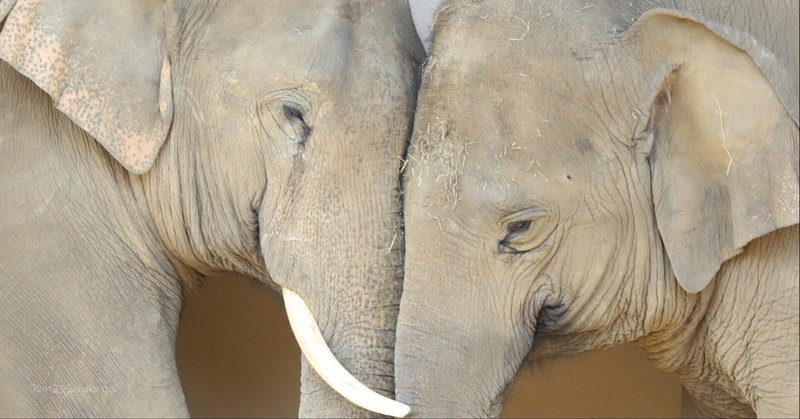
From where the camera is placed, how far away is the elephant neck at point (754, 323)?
4.15 meters

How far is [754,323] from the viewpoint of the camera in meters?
4.24

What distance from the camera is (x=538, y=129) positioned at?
418cm

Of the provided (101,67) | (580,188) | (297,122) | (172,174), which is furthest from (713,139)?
(101,67)

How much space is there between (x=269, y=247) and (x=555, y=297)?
29.1 inches

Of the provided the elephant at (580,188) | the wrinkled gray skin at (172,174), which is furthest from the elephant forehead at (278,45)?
the elephant at (580,188)

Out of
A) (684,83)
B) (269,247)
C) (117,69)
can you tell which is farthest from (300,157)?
(684,83)

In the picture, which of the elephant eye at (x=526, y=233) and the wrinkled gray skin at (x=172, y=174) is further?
the wrinkled gray skin at (x=172, y=174)

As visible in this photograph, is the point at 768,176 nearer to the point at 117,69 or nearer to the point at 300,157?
the point at 300,157

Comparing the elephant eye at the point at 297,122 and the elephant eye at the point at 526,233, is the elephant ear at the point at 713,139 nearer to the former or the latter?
the elephant eye at the point at 526,233

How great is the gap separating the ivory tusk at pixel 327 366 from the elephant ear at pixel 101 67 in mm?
618

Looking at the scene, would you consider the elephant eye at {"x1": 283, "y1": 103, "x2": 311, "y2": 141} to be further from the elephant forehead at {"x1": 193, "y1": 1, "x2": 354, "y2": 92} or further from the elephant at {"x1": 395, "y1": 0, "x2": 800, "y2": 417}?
the elephant at {"x1": 395, "y1": 0, "x2": 800, "y2": 417}

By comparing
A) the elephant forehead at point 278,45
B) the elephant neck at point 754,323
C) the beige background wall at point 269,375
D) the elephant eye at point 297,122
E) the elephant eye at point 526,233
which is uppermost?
the elephant forehead at point 278,45

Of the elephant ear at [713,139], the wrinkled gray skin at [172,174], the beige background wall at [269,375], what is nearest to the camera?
the elephant ear at [713,139]

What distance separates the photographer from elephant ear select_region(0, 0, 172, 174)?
4.56m
